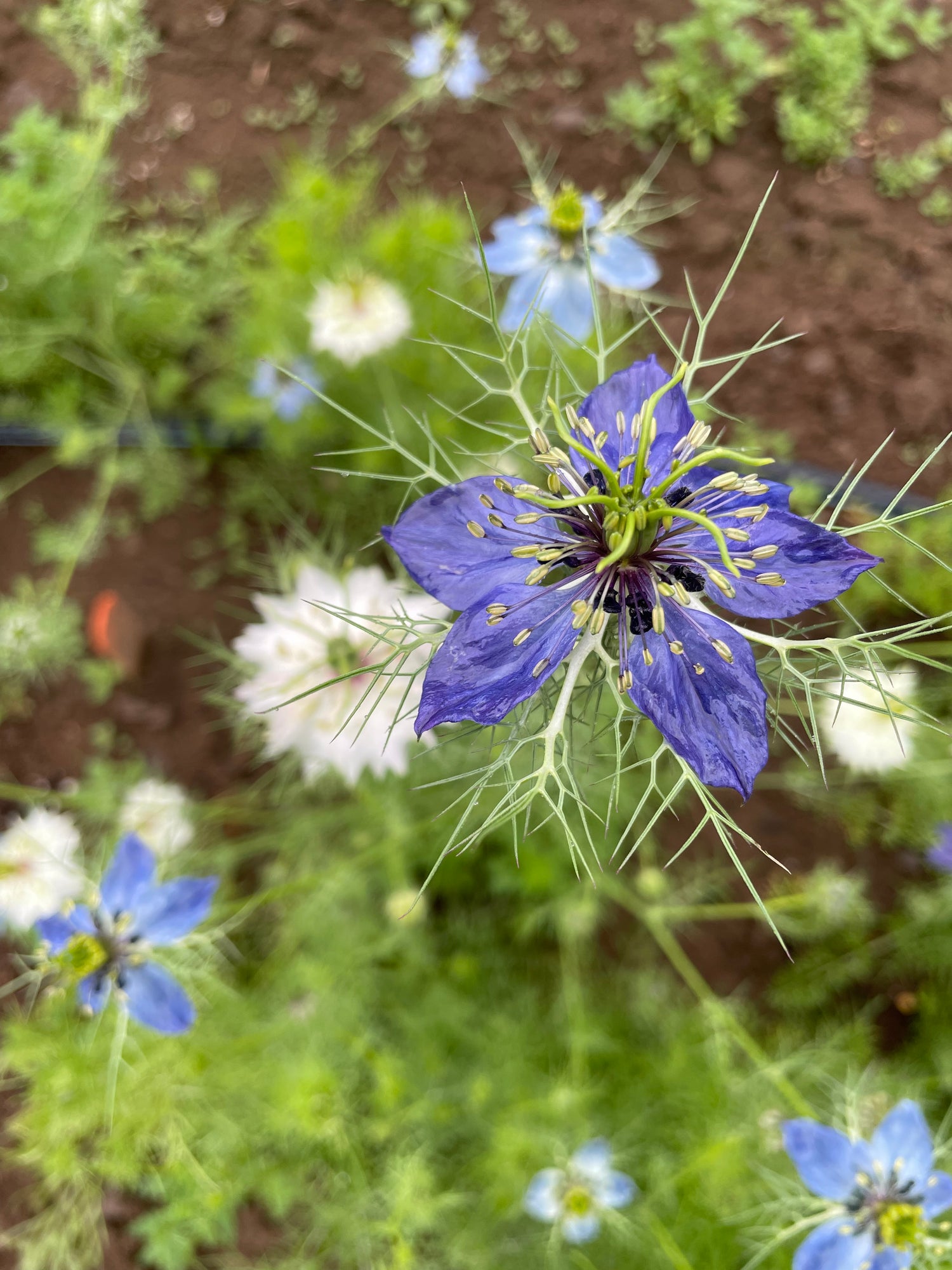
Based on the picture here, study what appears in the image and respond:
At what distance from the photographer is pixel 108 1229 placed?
2471 millimetres

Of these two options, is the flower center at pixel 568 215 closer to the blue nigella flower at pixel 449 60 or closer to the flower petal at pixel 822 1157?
the blue nigella flower at pixel 449 60

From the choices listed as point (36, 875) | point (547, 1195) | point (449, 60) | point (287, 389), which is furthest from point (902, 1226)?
point (449, 60)

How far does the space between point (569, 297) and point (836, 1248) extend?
73.9 inches

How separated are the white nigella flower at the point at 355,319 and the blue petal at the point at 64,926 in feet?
4.65

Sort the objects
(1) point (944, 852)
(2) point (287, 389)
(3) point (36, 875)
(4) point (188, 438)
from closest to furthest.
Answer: (1) point (944, 852) → (3) point (36, 875) → (2) point (287, 389) → (4) point (188, 438)

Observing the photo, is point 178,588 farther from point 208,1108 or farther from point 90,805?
point 208,1108

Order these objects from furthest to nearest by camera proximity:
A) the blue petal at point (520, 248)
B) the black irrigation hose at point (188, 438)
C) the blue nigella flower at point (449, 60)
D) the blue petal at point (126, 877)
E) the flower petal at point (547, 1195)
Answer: the black irrigation hose at point (188, 438) < the blue nigella flower at point (449, 60) < the flower petal at point (547, 1195) < the blue petal at point (520, 248) < the blue petal at point (126, 877)

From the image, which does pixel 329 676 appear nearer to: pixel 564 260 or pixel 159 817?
pixel 159 817

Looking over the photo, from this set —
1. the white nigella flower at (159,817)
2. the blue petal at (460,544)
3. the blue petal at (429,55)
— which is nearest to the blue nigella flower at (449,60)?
the blue petal at (429,55)

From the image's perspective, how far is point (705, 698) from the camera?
1063 mm

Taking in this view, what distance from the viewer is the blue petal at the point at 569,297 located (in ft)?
6.13

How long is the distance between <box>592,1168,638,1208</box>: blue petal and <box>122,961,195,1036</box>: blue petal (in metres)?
1.00

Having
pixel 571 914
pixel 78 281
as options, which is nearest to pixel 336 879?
pixel 571 914

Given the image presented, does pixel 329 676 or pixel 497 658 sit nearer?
pixel 497 658
